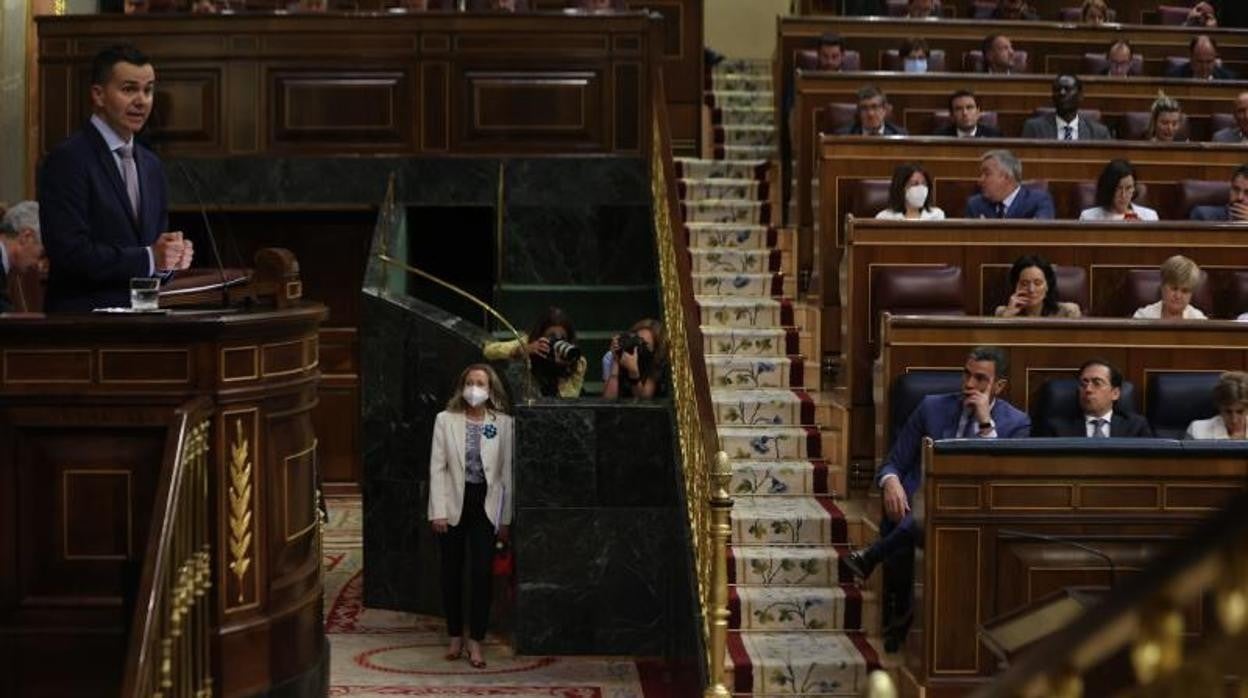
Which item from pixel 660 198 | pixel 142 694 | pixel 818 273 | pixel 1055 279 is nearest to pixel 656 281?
pixel 660 198

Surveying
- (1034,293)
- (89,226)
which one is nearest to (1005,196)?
(1034,293)

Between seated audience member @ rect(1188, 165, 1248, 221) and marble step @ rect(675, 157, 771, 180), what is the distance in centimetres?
241

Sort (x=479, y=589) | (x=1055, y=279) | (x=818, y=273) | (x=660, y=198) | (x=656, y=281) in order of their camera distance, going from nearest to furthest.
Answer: (x=1055, y=279)
(x=479, y=589)
(x=818, y=273)
(x=660, y=198)
(x=656, y=281)

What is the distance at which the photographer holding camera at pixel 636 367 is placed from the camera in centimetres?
708

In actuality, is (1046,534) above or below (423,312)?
below

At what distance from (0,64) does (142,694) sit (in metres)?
6.58

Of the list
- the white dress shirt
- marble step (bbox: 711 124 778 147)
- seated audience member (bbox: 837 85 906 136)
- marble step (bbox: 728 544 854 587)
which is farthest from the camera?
marble step (bbox: 711 124 778 147)

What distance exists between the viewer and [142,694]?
341cm

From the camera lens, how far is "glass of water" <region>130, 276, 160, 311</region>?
3.95m

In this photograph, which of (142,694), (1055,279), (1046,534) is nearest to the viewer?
(142,694)

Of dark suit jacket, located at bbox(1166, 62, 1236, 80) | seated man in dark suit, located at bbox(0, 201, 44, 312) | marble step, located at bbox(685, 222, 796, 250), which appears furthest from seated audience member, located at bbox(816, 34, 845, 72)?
seated man in dark suit, located at bbox(0, 201, 44, 312)

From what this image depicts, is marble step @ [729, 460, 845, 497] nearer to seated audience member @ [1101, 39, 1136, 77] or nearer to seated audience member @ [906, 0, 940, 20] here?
seated audience member @ [1101, 39, 1136, 77]

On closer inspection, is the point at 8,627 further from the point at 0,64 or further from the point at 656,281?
the point at 0,64

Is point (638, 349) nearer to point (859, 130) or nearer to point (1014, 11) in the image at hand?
point (859, 130)
